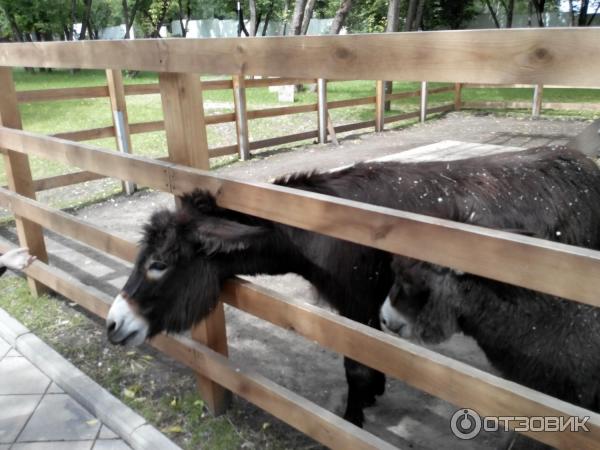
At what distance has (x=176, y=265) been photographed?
2.47 m

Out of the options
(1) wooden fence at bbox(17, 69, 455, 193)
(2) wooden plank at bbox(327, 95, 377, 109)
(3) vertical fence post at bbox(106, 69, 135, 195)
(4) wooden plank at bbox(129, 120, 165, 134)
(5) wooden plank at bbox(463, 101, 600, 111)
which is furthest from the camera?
(5) wooden plank at bbox(463, 101, 600, 111)

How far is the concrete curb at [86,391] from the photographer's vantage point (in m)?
2.84

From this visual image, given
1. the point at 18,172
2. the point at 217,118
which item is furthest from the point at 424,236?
the point at 217,118

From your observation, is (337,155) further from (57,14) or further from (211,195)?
(57,14)

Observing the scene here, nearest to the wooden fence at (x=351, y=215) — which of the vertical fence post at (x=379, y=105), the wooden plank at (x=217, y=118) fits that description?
the wooden plank at (x=217, y=118)

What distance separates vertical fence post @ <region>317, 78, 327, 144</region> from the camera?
11.1m

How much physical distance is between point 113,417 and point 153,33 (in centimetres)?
4104

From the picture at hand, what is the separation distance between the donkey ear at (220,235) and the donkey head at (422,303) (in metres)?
0.78

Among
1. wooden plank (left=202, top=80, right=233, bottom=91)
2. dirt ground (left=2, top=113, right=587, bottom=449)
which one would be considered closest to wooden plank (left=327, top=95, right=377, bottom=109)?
dirt ground (left=2, top=113, right=587, bottom=449)

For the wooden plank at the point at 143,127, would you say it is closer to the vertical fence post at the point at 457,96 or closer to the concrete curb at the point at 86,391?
the concrete curb at the point at 86,391

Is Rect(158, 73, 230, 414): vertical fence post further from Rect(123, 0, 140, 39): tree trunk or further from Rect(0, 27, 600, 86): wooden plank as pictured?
Rect(123, 0, 140, 39): tree trunk

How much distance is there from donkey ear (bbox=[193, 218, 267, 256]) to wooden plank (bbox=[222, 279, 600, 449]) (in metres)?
0.24

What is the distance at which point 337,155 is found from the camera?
34.0 feet

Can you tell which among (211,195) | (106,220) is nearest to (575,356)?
(211,195)
